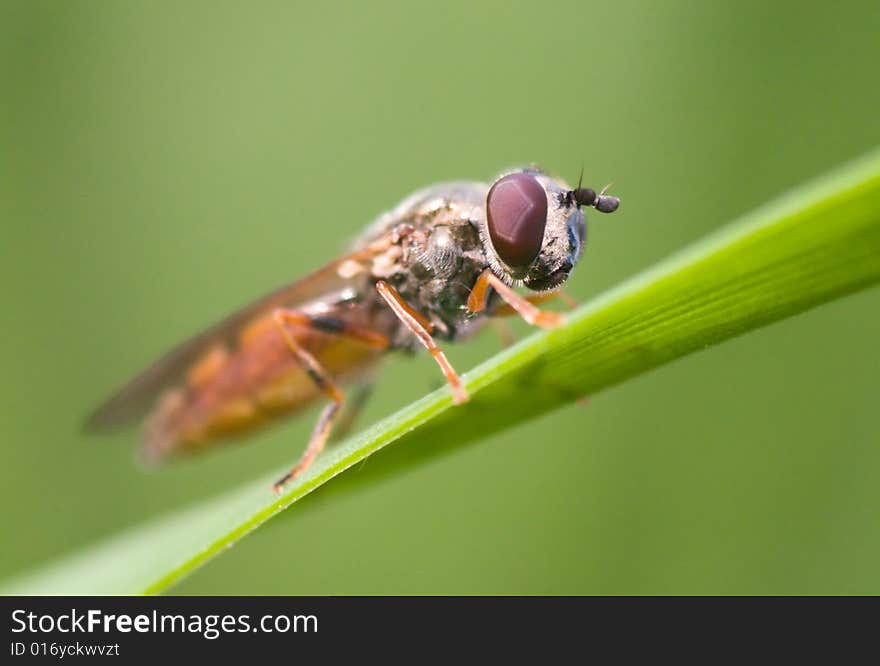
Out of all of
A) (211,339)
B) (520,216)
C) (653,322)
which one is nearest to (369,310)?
(211,339)

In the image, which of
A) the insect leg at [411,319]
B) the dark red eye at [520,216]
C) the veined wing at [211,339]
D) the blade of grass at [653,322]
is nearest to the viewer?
the blade of grass at [653,322]

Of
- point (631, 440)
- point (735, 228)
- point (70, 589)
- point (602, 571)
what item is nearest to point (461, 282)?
point (631, 440)

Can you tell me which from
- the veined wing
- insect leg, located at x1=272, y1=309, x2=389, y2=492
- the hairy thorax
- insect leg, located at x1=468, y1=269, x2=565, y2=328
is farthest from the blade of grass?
the veined wing

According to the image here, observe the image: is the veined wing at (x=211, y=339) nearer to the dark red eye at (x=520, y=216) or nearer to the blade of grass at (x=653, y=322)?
the dark red eye at (x=520, y=216)

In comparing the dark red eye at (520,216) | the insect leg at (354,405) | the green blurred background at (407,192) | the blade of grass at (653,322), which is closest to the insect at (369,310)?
the dark red eye at (520,216)

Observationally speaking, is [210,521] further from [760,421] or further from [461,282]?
[760,421]

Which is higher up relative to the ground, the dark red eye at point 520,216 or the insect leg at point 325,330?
the insect leg at point 325,330
